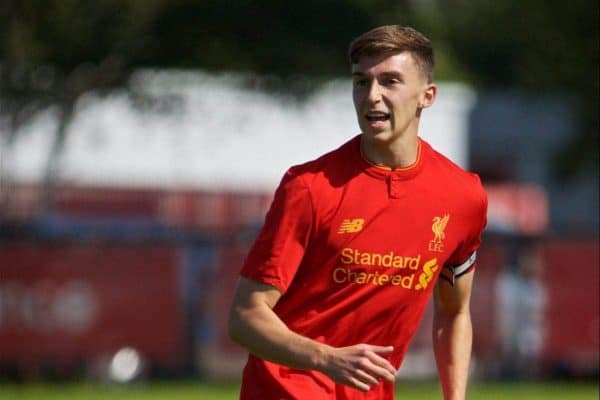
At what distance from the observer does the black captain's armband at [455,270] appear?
20.8 feet

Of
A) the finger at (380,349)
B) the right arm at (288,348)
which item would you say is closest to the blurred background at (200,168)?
the right arm at (288,348)

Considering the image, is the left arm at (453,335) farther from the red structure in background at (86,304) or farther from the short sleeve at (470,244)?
the red structure in background at (86,304)

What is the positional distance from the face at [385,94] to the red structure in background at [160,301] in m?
13.2

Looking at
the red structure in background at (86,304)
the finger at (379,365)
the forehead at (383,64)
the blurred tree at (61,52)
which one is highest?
the blurred tree at (61,52)

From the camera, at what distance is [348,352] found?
5605 mm

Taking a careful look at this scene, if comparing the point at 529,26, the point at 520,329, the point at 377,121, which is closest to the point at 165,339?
the point at 520,329

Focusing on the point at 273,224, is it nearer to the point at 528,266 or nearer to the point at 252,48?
the point at 528,266

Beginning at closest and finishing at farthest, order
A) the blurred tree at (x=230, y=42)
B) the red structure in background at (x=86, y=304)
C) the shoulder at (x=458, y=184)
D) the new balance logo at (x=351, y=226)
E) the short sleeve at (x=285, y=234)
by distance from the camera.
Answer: the short sleeve at (x=285, y=234) → the new balance logo at (x=351, y=226) → the shoulder at (x=458, y=184) → the red structure in background at (x=86, y=304) → the blurred tree at (x=230, y=42)

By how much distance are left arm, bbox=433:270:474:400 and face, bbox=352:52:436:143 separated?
71 cm

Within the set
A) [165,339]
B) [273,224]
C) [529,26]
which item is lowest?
[165,339]

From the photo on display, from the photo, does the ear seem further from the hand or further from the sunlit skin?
the hand

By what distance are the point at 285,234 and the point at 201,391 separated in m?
12.2

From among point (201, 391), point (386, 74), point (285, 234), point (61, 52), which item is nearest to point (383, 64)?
point (386, 74)

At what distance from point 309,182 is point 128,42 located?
1950 cm
